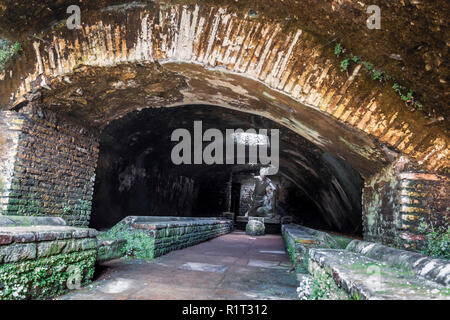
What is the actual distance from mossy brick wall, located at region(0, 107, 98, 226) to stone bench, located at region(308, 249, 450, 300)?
4.04 meters

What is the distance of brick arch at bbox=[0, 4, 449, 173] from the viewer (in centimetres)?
322

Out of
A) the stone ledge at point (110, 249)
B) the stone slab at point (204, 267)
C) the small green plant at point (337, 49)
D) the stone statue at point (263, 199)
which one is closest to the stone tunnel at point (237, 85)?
the small green plant at point (337, 49)

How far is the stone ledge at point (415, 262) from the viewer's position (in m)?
1.68

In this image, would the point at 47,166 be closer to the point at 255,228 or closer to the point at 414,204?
the point at 414,204

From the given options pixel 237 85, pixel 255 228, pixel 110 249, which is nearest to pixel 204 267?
pixel 110 249

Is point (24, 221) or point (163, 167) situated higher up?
point (163, 167)

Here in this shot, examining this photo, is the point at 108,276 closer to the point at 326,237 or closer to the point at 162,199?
the point at 326,237

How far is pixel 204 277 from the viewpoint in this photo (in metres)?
3.57

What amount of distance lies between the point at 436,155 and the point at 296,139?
4.15 m

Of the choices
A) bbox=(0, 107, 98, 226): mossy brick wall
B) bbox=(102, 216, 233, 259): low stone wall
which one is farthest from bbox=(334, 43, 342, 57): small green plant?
bbox=(0, 107, 98, 226): mossy brick wall

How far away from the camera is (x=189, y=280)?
3357mm

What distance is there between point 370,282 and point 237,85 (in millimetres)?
2813

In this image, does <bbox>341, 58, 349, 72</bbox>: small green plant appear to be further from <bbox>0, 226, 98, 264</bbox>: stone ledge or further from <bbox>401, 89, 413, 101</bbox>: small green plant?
<bbox>0, 226, 98, 264</bbox>: stone ledge
